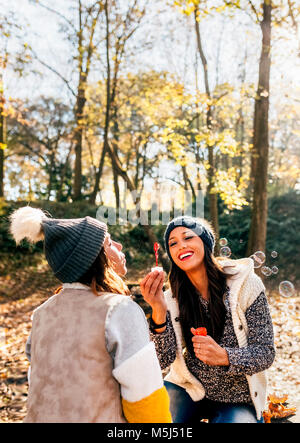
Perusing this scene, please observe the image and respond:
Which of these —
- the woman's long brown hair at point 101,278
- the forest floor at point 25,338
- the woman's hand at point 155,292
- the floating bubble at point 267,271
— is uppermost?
the woman's long brown hair at point 101,278

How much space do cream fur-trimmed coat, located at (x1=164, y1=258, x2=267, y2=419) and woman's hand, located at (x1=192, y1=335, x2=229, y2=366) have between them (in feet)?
0.66

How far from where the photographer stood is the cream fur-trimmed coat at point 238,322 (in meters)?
2.19

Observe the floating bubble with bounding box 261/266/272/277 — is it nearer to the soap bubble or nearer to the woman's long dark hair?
the soap bubble

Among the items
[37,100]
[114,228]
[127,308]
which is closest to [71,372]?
[127,308]

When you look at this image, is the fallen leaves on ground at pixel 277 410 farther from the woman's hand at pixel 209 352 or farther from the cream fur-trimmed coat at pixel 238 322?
the woman's hand at pixel 209 352

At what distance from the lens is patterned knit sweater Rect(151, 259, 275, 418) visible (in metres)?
2.09

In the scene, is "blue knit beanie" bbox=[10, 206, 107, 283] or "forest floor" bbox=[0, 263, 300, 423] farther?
"forest floor" bbox=[0, 263, 300, 423]

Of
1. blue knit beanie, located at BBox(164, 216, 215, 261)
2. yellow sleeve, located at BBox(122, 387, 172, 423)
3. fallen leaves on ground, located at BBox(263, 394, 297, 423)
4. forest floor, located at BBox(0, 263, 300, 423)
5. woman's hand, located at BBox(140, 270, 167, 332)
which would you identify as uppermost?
blue knit beanie, located at BBox(164, 216, 215, 261)

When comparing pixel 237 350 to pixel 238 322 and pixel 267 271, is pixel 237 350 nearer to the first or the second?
pixel 238 322

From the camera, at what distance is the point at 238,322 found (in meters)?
2.22

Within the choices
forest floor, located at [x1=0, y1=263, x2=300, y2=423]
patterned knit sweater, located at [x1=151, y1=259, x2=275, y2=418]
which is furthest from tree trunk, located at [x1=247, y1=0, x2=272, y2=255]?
patterned knit sweater, located at [x1=151, y1=259, x2=275, y2=418]

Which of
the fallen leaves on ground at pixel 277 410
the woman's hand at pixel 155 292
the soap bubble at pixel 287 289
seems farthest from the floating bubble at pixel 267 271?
the woman's hand at pixel 155 292

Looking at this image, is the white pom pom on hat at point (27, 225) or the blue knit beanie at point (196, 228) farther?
the blue knit beanie at point (196, 228)

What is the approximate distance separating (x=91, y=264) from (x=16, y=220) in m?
0.41
